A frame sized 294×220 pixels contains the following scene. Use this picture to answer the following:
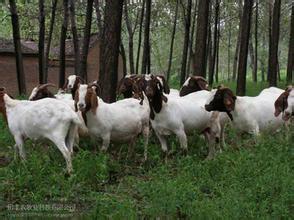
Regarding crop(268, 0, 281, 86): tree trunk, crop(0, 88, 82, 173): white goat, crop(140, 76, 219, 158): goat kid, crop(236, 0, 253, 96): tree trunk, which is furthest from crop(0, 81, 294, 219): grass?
crop(268, 0, 281, 86): tree trunk

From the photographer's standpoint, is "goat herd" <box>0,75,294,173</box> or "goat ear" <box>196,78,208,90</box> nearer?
"goat herd" <box>0,75,294,173</box>

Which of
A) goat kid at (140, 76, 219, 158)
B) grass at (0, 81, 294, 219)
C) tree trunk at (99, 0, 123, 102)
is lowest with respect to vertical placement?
grass at (0, 81, 294, 219)

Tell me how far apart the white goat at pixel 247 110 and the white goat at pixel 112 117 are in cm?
133

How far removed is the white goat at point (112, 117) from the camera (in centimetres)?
884

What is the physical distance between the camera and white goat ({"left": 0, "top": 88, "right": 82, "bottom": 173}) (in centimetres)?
792

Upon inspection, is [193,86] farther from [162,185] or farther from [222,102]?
[162,185]

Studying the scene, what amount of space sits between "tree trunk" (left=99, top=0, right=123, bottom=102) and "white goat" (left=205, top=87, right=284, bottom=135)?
2.97 metres

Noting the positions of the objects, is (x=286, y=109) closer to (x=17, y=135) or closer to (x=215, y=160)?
(x=215, y=160)

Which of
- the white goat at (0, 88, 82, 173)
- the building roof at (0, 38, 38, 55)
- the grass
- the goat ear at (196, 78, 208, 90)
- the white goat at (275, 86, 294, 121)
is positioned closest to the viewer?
the grass

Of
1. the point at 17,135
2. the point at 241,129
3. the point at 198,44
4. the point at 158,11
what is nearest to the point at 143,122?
the point at 241,129

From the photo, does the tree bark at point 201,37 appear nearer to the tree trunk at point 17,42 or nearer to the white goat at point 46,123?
the tree trunk at point 17,42

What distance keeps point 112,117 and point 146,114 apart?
78 cm

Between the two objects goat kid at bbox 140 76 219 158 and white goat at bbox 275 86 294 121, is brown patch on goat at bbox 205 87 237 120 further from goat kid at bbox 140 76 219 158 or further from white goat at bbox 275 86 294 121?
white goat at bbox 275 86 294 121

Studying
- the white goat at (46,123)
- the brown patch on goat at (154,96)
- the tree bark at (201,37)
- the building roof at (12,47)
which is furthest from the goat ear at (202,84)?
the building roof at (12,47)
